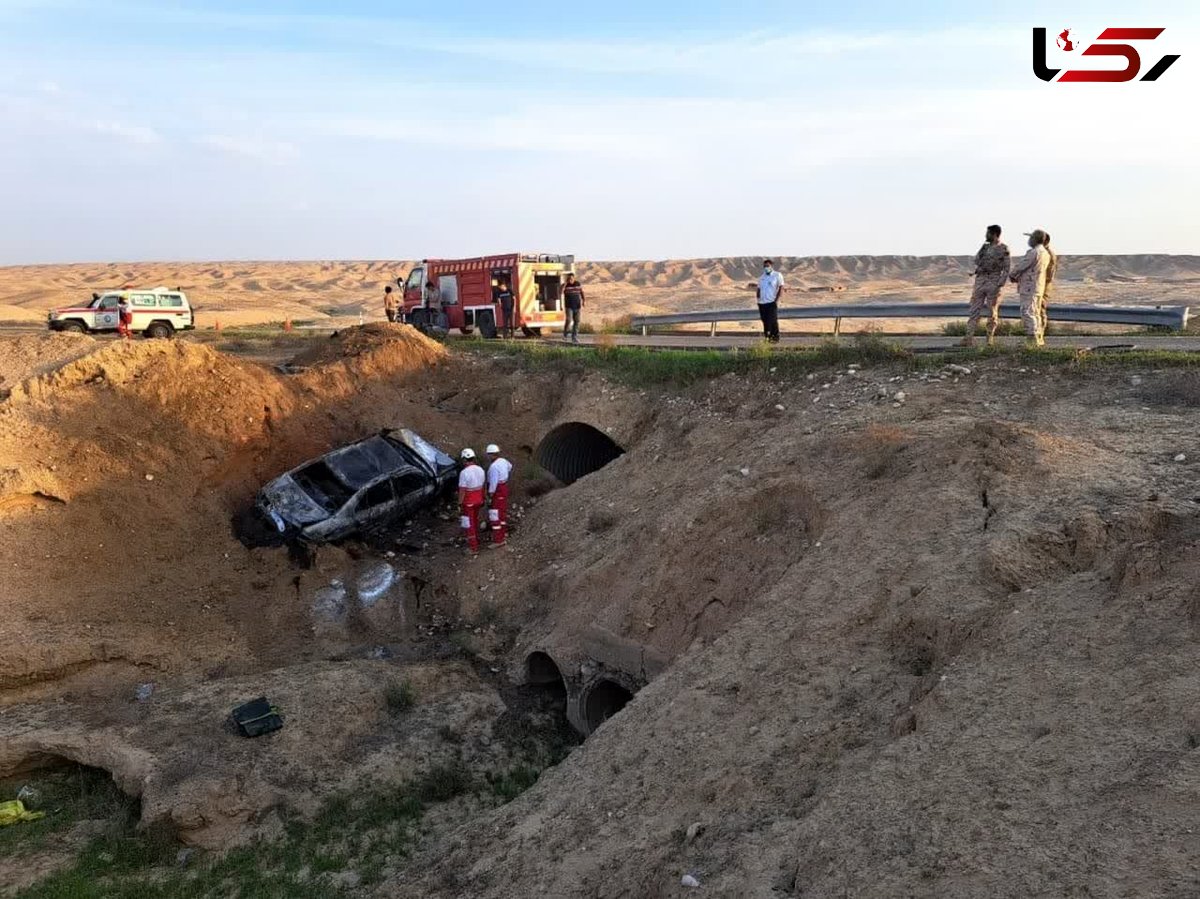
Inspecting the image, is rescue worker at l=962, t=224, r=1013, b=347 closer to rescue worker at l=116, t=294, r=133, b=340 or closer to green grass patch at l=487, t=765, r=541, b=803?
green grass patch at l=487, t=765, r=541, b=803

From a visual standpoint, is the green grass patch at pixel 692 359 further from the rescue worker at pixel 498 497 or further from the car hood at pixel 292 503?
the car hood at pixel 292 503

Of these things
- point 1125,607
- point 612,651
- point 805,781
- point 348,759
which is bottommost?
point 348,759

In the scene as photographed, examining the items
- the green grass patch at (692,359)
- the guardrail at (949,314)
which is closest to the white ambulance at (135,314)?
the green grass patch at (692,359)

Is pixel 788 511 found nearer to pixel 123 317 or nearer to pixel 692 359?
pixel 692 359

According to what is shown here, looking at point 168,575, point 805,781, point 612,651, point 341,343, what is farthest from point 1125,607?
point 341,343

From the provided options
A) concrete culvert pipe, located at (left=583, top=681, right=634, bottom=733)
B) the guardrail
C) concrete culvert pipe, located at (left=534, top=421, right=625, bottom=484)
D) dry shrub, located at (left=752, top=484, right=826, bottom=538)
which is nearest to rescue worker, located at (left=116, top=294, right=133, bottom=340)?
the guardrail

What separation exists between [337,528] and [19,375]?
6.98m

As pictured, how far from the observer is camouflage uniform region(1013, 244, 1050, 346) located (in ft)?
42.3

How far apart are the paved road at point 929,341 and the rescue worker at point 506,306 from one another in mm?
2128

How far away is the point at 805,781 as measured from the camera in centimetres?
579

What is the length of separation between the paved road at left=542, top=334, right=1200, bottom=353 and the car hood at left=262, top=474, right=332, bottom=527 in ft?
24.7

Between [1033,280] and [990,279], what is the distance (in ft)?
2.11

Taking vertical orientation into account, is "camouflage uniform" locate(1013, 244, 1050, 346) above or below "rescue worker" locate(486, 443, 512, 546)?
above

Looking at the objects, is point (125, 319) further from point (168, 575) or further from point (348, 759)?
point (348, 759)
